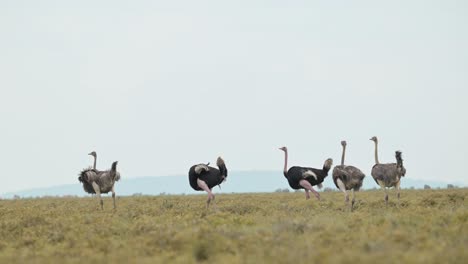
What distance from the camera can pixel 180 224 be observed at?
17938 millimetres

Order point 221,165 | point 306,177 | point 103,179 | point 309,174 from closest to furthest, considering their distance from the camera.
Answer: point 221,165 < point 103,179 < point 309,174 < point 306,177

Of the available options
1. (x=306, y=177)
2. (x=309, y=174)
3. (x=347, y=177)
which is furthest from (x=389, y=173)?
(x=306, y=177)

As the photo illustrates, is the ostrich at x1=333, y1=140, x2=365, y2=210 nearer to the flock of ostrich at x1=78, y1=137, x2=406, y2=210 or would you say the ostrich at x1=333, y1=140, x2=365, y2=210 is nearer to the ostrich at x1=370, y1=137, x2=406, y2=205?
the flock of ostrich at x1=78, y1=137, x2=406, y2=210

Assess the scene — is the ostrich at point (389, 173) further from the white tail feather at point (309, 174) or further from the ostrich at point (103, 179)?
the ostrich at point (103, 179)

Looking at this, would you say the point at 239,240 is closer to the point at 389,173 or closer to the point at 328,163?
the point at 389,173

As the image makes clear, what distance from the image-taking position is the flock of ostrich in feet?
79.3

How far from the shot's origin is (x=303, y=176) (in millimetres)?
29203

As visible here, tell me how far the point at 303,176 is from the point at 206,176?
5.33 meters

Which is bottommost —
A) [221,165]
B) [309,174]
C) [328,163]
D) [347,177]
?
[347,177]

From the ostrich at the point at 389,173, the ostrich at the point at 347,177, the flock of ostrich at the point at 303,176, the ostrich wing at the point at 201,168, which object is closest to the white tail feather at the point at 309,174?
the flock of ostrich at the point at 303,176

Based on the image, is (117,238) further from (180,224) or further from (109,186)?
(109,186)

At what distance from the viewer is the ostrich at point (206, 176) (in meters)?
25.5

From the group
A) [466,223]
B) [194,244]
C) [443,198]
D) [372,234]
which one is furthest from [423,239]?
[443,198]

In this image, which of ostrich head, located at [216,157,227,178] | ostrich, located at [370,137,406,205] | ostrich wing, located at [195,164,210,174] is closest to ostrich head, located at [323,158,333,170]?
ostrich, located at [370,137,406,205]
